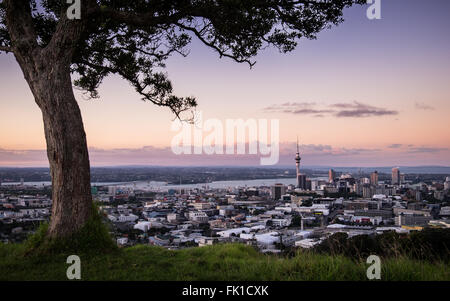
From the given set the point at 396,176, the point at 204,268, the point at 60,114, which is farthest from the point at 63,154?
the point at 396,176

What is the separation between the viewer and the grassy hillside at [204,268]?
11.9ft

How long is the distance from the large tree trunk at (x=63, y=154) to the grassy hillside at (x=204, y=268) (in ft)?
1.85

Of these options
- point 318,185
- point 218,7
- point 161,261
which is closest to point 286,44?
point 218,7

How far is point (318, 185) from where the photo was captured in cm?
5150

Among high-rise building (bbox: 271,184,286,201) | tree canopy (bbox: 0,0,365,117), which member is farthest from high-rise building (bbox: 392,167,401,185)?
tree canopy (bbox: 0,0,365,117)

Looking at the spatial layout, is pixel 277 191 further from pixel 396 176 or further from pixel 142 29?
pixel 142 29

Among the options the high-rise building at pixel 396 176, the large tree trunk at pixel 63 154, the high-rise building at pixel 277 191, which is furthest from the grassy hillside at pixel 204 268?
the high-rise building at pixel 396 176

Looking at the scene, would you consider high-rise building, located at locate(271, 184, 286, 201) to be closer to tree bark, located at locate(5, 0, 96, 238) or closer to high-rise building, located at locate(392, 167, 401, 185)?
high-rise building, located at locate(392, 167, 401, 185)

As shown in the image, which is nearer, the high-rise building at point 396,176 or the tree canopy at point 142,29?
the tree canopy at point 142,29

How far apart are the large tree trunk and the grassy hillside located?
564 millimetres

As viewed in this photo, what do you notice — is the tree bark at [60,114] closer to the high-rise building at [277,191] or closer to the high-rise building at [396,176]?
the high-rise building at [277,191]
